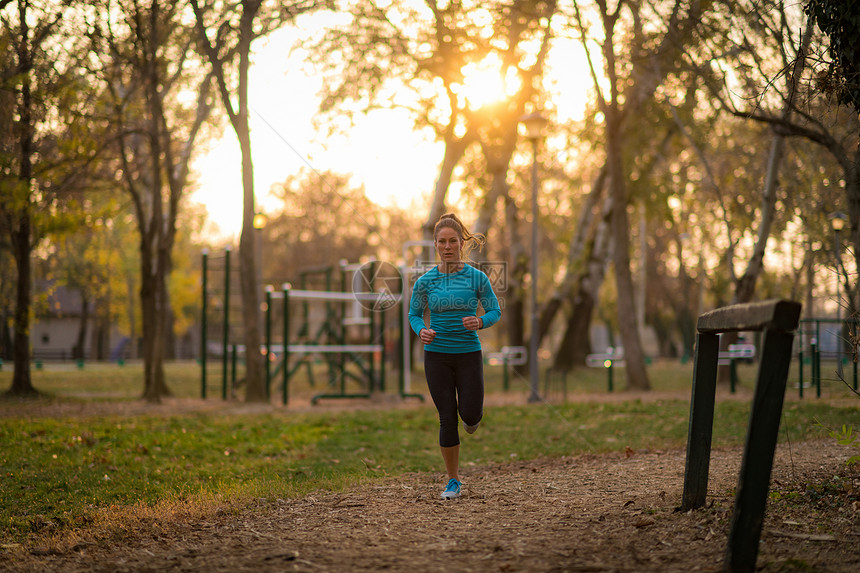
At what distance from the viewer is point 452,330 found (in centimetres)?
561

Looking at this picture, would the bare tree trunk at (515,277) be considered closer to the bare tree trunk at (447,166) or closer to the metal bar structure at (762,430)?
the bare tree trunk at (447,166)

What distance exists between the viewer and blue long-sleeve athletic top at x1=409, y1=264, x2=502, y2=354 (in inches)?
221

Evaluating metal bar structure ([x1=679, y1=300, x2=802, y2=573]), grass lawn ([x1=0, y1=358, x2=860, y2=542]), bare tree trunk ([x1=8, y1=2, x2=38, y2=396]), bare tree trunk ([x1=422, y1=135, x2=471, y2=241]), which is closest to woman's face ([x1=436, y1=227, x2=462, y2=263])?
grass lawn ([x1=0, y1=358, x2=860, y2=542])

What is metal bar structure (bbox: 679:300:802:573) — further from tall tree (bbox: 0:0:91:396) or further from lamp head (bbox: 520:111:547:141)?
lamp head (bbox: 520:111:547:141)

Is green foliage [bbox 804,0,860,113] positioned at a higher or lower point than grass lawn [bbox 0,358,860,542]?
higher

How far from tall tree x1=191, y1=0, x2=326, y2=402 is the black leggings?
8779 mm

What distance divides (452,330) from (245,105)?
935 centimetres

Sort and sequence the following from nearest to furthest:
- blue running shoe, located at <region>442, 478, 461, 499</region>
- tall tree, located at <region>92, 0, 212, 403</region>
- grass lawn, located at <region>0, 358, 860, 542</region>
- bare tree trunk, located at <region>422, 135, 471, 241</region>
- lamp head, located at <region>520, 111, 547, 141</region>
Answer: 1. blue running shoe, located at <region>442, 478, 461, 499</region>
2. grass lawn, located at <region>0, 358, 860, 542</region>
3. tall tree, located at <region>92, 0, 212, 403</region>
4. lamp head, located at <region>520, 111, 547, 141</region>
5. bare tree trunk, located at <region>422, 135, 471, 241</region>

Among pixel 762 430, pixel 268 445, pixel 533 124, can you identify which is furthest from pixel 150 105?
pixel 762 430

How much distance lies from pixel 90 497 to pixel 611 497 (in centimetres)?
367

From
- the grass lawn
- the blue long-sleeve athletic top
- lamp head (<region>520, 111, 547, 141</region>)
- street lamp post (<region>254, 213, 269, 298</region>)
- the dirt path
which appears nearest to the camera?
the dirt path

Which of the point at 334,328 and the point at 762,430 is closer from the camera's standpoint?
the point at 762,430

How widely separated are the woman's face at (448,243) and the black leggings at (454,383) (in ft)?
2.18

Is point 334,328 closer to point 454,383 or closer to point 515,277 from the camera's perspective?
point 515,277
